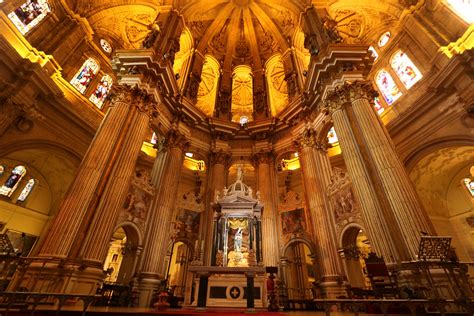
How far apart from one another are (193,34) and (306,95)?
12.2m

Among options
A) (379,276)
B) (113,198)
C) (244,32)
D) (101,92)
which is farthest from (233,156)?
(244,32)

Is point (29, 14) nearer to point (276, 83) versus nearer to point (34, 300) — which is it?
point (34, 300)

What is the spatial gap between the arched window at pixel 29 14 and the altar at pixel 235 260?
1353 centimetres

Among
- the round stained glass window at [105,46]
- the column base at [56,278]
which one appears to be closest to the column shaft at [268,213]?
the column base at [56,278]

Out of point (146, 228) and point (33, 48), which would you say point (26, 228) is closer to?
point (146, 228)

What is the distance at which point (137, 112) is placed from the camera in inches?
461

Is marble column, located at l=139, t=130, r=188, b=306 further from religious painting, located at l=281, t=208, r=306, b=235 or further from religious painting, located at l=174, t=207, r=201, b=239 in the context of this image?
religious painting, located at l=281, t=208, r=306, b=235

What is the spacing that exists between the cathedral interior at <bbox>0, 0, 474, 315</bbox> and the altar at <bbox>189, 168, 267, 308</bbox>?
0.20 feet

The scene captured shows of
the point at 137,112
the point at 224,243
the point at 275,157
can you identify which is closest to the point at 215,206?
the point at 224,243

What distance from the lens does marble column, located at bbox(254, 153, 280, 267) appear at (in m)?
13.0

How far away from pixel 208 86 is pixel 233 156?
28.2ft

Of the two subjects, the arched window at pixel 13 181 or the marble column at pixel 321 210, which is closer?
the marble column at pixel 321 210

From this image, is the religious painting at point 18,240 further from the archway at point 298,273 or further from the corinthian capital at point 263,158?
the archway at point 298,273

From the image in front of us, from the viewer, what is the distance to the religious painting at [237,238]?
9.70 meters
